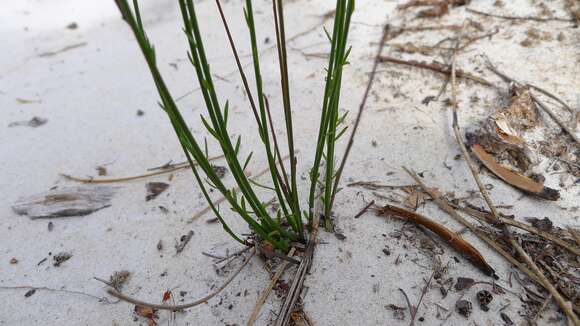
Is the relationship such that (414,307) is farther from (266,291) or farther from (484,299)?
(266,291)

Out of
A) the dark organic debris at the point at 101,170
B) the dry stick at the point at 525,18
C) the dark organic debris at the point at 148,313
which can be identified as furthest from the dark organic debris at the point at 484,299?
the dry stick at the point at 525,18

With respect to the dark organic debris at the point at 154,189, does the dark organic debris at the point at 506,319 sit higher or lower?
lower

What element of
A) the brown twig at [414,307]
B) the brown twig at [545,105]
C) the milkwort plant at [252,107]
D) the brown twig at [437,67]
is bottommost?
the brown twig at [414,307]

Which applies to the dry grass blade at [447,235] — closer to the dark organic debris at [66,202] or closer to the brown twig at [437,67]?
the brown twig at [437,67]

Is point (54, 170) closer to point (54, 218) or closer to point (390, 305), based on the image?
point (54, 218)

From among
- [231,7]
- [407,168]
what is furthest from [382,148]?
[231,7]

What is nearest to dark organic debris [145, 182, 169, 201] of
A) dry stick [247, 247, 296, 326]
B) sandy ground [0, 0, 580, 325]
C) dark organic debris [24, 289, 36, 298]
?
sandy ground [0, 0, 580, 325]
